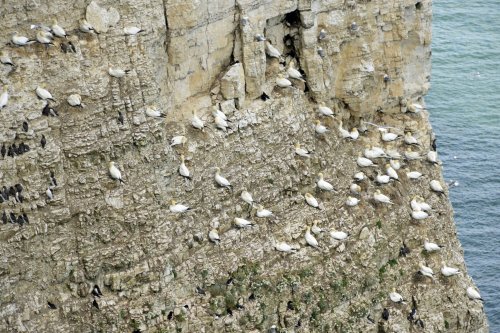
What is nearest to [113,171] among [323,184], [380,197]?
[323,184]

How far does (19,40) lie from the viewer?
39031 mm

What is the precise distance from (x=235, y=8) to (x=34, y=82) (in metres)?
7.63

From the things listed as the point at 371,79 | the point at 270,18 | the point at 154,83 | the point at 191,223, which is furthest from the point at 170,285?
the point at 371,79

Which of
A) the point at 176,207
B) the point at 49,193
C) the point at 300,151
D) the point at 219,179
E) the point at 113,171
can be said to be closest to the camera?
the point at 49,193

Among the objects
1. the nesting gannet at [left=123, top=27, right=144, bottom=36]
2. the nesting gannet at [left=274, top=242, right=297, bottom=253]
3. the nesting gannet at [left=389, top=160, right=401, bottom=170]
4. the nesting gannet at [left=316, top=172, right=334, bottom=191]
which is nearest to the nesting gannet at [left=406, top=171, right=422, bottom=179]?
the nesting gannet at [left=389, top=160, right=401, bottom=170]

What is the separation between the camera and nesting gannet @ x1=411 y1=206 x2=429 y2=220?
50.5m

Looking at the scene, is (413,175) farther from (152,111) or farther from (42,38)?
(42,38)

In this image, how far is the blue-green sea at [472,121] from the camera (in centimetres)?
6122

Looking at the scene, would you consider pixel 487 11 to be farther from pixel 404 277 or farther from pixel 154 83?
pixel 154 83

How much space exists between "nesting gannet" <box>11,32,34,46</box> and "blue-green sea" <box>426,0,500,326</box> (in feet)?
78.9

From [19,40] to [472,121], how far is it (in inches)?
1476

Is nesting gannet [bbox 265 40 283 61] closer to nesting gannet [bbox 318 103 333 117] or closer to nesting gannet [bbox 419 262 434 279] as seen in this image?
nesting gannet [bbox 318 103 333 117]

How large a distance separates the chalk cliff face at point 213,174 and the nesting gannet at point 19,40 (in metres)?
0.15

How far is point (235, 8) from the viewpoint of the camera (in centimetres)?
4484
